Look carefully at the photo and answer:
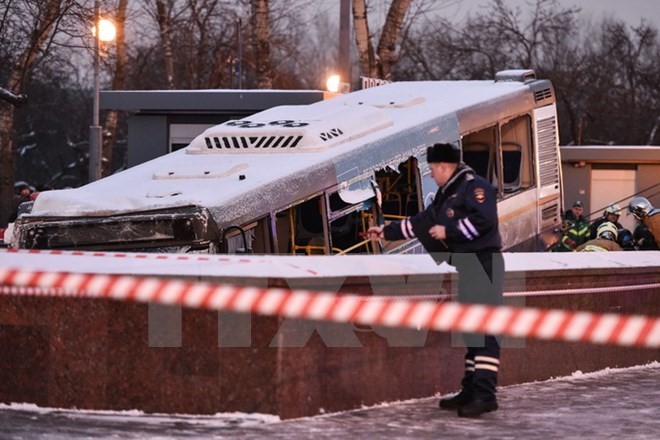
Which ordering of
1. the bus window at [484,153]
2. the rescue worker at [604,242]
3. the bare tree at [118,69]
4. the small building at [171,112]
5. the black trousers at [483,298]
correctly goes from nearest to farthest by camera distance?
the black trousers at [483,298]
the rescue worker at [604,242]
the bus window at [484,153]
the small building at [171,112]
the bare tree at [118,69]

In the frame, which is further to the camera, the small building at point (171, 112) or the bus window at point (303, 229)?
the small building at point (171, 112)

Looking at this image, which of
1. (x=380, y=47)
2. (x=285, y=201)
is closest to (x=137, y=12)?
(x=380, y=47)

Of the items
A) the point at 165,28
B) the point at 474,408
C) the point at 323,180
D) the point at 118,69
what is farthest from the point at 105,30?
the point at 165,28

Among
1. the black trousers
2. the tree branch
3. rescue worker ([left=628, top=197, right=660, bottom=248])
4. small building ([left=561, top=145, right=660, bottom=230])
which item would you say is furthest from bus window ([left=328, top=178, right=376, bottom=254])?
small building ([left=561, top=145, right=660, bottom=230])

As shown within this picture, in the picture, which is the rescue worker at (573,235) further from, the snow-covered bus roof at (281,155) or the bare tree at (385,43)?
the bare tree at (385,43)

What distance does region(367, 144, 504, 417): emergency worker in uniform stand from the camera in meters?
9.02

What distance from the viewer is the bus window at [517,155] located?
1658 cm

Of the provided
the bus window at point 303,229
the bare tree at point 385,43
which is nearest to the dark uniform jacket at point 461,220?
the bus window at point 303,229

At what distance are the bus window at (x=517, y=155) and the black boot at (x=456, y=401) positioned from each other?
7445 millimetres

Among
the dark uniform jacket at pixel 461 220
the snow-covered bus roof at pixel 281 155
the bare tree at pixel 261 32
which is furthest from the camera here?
the bare tree at pixel 261 32

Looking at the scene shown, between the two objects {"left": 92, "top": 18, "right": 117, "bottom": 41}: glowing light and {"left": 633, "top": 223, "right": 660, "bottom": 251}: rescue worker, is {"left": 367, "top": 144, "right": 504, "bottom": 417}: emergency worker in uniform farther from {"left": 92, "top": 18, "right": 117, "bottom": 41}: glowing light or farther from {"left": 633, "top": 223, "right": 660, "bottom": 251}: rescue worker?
{"left": 92, "top": 18, "right": 117, "bottom": 41}: glowing light

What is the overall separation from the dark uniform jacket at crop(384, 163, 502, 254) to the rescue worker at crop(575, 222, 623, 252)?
15.6 ft

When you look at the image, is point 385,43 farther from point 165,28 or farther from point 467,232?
point 467,232

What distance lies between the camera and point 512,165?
16.7 metres
